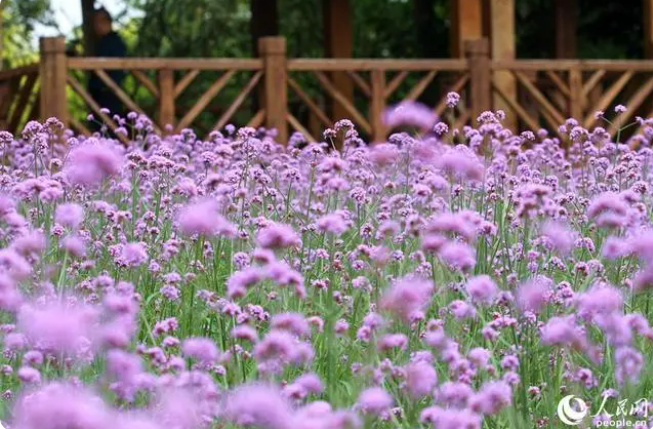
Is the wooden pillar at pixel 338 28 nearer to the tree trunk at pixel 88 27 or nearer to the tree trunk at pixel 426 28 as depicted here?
the tree trunk at pixel 426 28

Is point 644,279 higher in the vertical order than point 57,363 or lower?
higher

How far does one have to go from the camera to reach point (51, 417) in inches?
68.9

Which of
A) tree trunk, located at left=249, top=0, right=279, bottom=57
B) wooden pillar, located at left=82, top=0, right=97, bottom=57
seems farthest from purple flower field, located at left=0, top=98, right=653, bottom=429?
tree trunk, located at left=249, top=0, right=279, bottom=57

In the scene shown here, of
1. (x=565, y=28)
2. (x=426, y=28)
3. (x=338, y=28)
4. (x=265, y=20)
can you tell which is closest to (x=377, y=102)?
(x=338, y=28)

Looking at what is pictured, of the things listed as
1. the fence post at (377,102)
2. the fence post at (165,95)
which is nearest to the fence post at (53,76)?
the fence post at (165,95)

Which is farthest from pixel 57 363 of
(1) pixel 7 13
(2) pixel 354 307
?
(1) pixel 7 13

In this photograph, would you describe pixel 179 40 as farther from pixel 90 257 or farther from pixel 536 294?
pixel 536 294

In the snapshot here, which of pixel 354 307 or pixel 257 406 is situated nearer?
pixel 257 406

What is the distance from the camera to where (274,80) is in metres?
10.4

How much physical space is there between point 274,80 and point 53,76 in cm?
183

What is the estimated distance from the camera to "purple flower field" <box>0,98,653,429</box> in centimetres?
246

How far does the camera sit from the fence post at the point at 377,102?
11.0 m

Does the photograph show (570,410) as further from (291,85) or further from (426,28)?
(426,28)

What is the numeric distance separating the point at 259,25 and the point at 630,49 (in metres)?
5.27
